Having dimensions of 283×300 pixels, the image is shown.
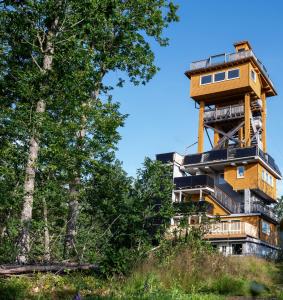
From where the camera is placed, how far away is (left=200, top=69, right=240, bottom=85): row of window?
4212 centimetres

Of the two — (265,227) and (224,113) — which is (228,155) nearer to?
(224,113)

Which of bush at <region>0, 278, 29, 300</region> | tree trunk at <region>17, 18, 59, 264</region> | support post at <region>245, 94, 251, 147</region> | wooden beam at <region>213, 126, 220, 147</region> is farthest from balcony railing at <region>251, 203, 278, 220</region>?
bush at <region>0, 278, 29, 300</region>

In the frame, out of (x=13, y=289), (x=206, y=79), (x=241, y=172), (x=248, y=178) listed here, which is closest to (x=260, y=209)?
(x=248, y=178)

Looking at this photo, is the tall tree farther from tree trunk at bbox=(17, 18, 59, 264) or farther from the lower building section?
the lower building section

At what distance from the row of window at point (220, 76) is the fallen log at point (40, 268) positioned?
A: 31.7 meters

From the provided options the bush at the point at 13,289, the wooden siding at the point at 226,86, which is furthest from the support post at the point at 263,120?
the bush at the point at 13,289

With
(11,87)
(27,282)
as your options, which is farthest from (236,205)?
(27,282)

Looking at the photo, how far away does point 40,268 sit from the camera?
478 inches

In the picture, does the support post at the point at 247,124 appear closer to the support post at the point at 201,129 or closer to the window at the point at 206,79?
the support post at the point at 201,129

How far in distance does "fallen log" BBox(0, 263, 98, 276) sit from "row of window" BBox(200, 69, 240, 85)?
31.7 m

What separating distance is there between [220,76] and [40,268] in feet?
112

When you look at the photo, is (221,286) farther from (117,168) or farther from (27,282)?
(117,168)

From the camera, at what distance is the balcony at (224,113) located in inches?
1644

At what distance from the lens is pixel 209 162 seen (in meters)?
40.4
